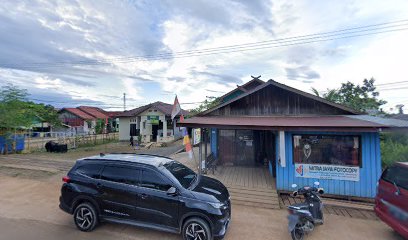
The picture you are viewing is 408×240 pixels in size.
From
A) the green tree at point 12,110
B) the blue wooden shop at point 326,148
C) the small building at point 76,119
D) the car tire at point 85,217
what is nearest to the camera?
the car tire at point 85,217

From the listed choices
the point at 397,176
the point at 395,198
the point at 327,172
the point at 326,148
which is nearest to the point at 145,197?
the point at 395,198

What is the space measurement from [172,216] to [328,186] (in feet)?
18.9

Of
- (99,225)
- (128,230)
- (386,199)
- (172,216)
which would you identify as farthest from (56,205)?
(386,199)

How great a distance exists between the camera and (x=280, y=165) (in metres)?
7.71

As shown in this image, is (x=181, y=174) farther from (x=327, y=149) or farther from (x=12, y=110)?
(x=12, y=110)

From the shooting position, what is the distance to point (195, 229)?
4.46m

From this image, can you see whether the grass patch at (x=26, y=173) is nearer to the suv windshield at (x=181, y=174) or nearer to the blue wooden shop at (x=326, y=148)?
the blue wooden shop at (x=326, y=148)

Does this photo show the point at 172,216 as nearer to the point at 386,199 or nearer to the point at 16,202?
the point at 386,199

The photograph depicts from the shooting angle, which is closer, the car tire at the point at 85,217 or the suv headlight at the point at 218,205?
the suv headlight at the point at 218,205

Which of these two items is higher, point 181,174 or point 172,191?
point 181,174

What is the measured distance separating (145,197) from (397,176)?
555 centimetres

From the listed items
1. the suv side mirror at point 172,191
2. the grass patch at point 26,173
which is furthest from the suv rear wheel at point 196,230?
the grass patch at point 26,173

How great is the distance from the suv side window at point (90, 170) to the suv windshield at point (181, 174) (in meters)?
1.64

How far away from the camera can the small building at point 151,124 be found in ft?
82.7
